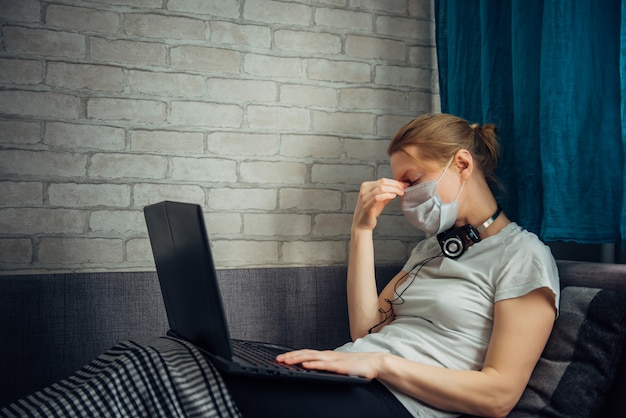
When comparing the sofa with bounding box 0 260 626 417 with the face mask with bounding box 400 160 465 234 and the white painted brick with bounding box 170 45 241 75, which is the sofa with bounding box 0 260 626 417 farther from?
the white painted brick with bounding box 170 45 241 75

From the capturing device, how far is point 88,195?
1759 millimetres

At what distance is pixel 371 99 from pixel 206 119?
1.78ft

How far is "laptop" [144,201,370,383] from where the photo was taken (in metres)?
1.08

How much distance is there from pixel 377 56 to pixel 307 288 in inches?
31.0

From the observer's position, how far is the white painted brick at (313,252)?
1.93 meters

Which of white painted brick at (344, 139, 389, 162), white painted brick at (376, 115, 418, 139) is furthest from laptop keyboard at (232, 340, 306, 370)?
white painted brick at (376, 115, 418, 139)

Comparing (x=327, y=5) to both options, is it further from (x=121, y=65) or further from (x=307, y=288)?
(x=307, y=288)

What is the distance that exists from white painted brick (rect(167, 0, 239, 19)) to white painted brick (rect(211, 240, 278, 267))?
0.68m

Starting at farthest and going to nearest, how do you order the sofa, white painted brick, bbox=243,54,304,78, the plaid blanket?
white painted brick, bbox=243,54,304,78
the sofa
the plaid blanket

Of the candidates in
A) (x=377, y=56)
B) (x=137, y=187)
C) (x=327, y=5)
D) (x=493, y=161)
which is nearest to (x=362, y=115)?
(x=377, y=56)

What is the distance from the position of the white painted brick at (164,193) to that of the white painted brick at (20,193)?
0.26 meters

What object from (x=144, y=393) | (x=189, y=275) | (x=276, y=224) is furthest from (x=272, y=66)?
(x=144, y=393)

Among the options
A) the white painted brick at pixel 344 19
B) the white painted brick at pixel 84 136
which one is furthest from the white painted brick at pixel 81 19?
the white painted brick at pixel 344 19

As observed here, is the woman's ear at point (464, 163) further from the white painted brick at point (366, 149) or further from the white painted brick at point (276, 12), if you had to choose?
the white painted brick at point (276, 12)
